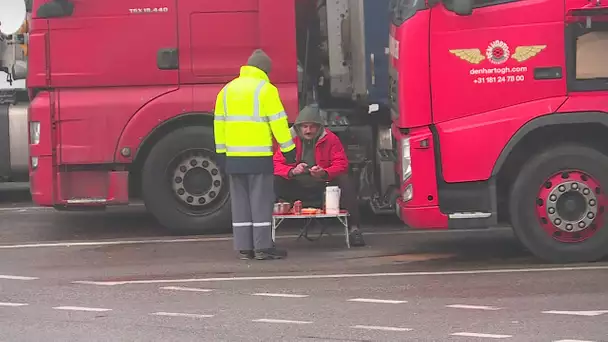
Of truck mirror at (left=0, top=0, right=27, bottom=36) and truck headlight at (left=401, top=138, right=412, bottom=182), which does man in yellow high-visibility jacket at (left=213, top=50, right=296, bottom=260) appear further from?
truck mirror at (left=0, top=0, right=27, bottom=36)

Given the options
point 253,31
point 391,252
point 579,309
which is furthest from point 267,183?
point 579,309

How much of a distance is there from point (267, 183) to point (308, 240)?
1367 mm

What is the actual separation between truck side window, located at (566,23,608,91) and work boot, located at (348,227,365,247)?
98.2 inches

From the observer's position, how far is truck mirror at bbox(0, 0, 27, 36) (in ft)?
46.2

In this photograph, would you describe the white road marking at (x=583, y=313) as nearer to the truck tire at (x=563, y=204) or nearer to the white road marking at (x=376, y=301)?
the white road marking at (x=376, y=301)

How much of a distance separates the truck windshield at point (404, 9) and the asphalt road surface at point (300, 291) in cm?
192

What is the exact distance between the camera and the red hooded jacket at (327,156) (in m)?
11.0

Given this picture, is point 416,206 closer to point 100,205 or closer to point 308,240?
point 308,240

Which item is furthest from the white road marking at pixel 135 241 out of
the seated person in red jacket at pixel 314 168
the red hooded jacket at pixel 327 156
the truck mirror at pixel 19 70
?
the truck mirror at pixel 19 70

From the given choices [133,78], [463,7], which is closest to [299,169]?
[133,78]

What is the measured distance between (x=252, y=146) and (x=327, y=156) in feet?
3.67

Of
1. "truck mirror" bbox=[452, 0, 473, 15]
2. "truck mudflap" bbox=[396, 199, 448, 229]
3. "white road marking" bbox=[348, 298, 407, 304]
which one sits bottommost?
"white road marking" bbox=[348, 298, 407, 304]

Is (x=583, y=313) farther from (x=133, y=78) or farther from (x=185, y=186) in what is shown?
(x=133, y=78)

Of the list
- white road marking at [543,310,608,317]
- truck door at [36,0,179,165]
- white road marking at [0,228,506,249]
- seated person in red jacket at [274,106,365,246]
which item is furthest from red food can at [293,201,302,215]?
white road marking at [543,310,608,317]
